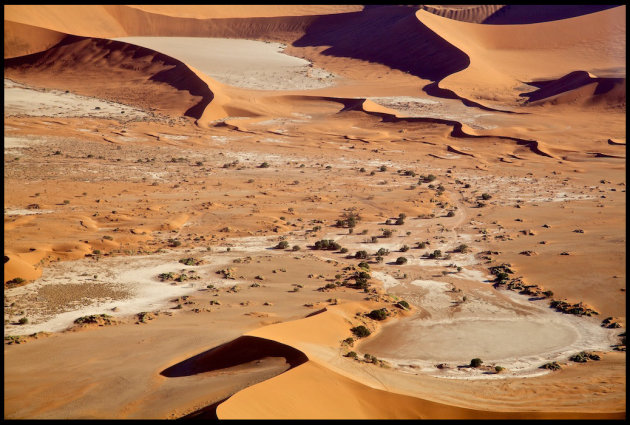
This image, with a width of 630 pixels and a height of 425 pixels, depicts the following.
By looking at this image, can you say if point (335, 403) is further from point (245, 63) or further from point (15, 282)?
point (245, 63)

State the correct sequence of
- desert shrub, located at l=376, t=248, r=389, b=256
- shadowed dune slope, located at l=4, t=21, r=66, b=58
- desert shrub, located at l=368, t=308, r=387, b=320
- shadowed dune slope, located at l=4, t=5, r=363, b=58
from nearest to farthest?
desert shrub, located at l=368, t=308, r=387, b=320
desert shrub, located at l=376, t=248, r=389, b=256
shadowed dune slope, located at l=4, t=21, r=66, b=58
shadowed dune slope, located at l=4, t=5, r=363, b=58

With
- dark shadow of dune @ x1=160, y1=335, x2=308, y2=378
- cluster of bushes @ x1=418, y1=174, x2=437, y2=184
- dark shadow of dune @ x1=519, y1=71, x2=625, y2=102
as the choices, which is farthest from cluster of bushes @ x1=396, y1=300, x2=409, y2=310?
dark shadow of dune @ x1=519, y1=71, x2=625, y2=102

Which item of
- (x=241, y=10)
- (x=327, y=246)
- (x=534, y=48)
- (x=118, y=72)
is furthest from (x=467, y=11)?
(x=327, y=246)

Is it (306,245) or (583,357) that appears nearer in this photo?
(583,357)

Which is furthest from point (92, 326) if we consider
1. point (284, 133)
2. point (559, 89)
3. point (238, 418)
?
point (559, 89)

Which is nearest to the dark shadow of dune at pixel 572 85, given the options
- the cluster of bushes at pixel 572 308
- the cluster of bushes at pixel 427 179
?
the cluster of bushes at pixel 427 179

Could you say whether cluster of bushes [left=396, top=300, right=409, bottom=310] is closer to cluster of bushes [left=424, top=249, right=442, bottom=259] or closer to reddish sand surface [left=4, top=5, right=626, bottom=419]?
→ reddish sand surface [left=4, top=5, right=626, bottom=419]
